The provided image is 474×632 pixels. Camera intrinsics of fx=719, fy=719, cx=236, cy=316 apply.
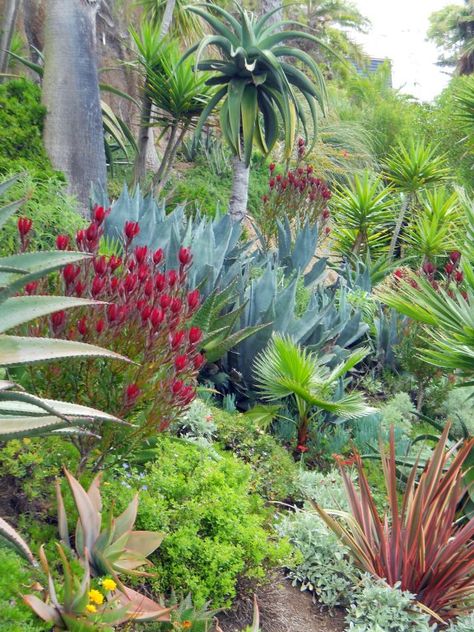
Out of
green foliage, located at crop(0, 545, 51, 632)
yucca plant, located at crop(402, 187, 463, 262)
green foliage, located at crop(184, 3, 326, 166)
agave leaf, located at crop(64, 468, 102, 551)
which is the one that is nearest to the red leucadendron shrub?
agave leaf, located at crop(64, 468, 102, 551)

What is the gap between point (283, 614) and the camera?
10.7ft

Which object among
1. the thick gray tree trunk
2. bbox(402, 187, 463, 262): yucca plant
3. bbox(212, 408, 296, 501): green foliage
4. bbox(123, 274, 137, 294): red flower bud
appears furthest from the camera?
bbox(402, 187, 463, 262): yucca plant

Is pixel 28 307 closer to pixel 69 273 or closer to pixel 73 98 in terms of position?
pixel 69 273

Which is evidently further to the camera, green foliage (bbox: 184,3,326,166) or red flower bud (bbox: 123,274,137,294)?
green foliage (bbox: 184,3,326,166)

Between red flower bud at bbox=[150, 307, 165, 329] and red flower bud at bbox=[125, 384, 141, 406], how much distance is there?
0.26m

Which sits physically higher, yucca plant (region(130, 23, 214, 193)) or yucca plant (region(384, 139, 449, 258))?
yucca plant (region(130, 23, 214, 193))

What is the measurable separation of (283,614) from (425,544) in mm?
758

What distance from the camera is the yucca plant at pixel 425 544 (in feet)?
11.0

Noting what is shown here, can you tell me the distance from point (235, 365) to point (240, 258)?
1.12 metres

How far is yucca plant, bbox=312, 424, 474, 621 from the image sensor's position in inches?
132

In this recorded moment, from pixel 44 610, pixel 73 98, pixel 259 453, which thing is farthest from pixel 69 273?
pixel 73 98

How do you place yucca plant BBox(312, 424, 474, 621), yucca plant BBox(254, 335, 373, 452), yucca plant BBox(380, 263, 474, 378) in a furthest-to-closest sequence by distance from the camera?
yucca plant BBox(254, 335, 373, 452) → yucca plant BBox(380, 263, 474, 378) → yucca plant BBox(312, 424, 474, 621)

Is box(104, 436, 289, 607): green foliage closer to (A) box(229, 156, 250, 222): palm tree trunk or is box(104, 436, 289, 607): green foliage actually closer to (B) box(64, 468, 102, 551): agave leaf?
(B) box(64, 468, 102, 551): agave leaf

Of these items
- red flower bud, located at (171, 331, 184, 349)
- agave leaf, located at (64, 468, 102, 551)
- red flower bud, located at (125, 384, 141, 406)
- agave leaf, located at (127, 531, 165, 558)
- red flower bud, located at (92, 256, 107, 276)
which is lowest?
agave leaf, located at (127, 531, 165, 558)
